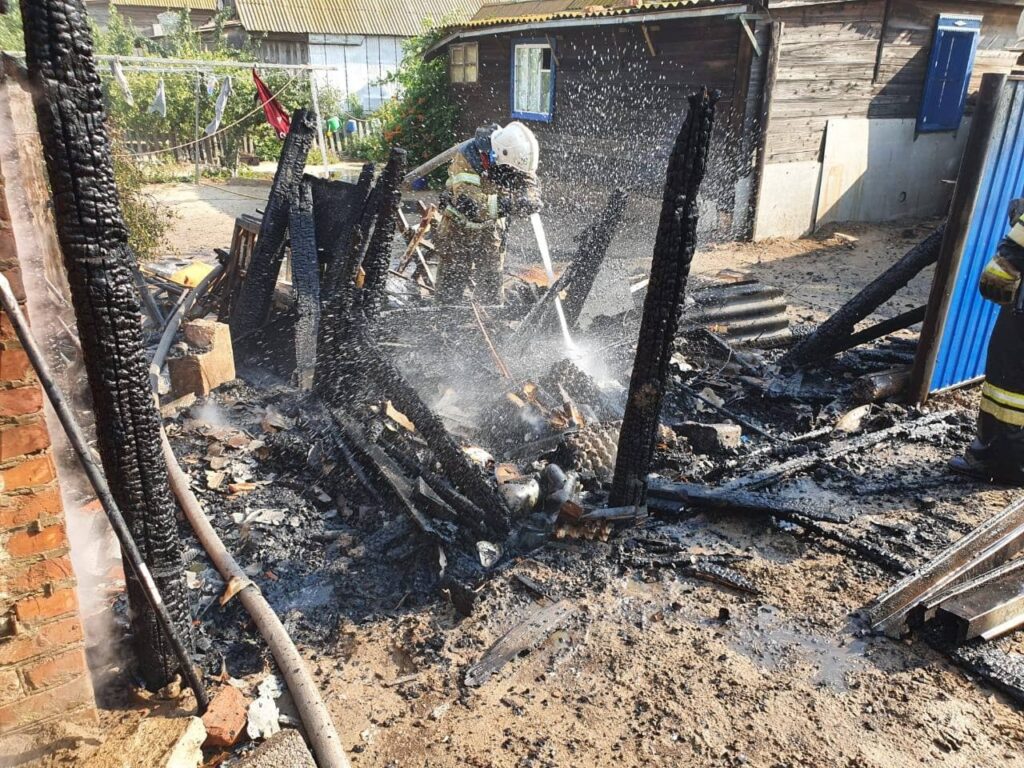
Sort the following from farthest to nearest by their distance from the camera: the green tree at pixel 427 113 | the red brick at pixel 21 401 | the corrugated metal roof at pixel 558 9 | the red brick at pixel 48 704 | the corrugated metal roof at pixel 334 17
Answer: the corrugated metal roof at pixel 334 17 → the green tree at pixel 427 113 → the corrugated metal roof at pixel 558 9 → the red brick at pixel 48 704 → the red brick at pixel 21 401

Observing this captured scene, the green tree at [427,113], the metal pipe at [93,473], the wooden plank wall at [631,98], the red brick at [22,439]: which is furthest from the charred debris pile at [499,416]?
the green tree at [427,113]

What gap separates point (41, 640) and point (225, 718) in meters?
0.72

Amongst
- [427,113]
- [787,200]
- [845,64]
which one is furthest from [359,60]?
[787,200]

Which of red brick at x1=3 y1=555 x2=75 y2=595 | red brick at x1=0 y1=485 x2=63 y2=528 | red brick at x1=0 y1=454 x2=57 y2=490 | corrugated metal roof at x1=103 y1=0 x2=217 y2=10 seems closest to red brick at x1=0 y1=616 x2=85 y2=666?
red brick at x1=3 y1=555 x2=75 y2=595

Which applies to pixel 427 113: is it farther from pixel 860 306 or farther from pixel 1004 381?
pixel 1004 381

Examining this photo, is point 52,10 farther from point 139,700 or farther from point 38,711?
point 139,700

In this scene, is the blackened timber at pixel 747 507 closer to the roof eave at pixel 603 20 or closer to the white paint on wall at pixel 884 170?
the roof eave at pixel 603 20

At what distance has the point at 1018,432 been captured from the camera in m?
4.61

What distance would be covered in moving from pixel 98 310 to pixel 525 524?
263 centimetres

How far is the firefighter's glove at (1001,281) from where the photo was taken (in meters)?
Result: 4.50

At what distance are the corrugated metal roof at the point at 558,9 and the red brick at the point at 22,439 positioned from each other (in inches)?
456

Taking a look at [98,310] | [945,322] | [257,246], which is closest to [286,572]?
[98,310]

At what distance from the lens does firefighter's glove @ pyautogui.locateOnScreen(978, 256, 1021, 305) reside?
450 centimetres

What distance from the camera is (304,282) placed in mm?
6223
